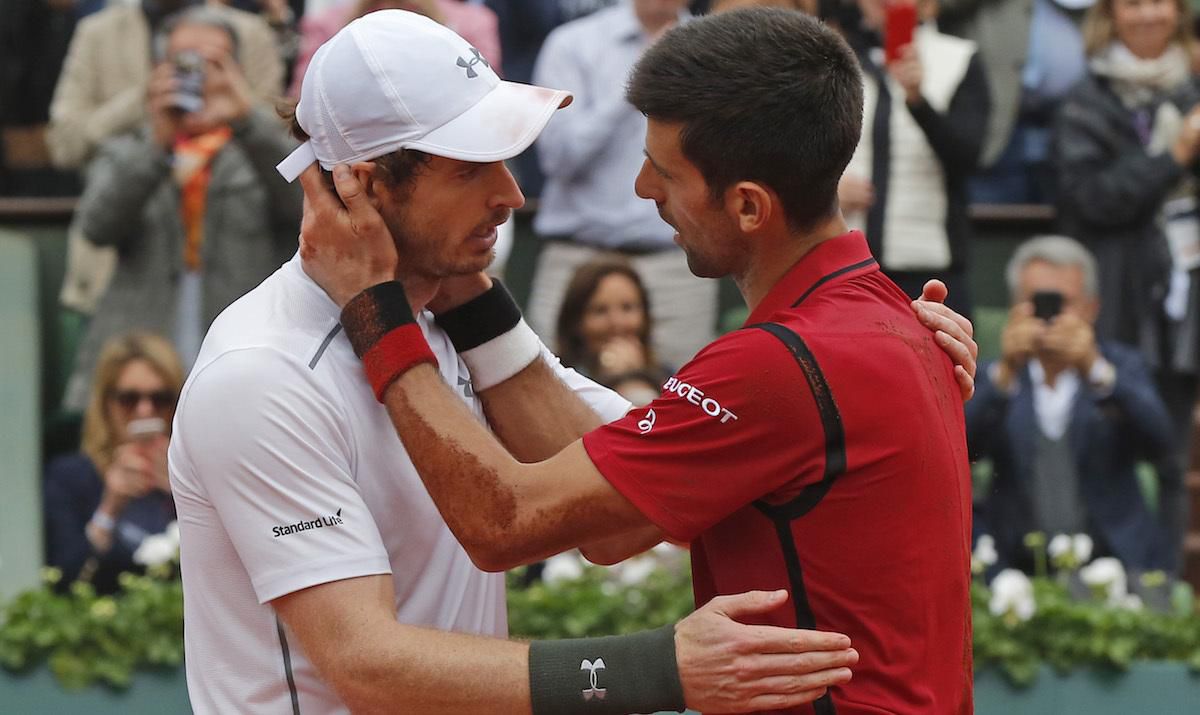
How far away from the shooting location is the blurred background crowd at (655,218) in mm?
6230

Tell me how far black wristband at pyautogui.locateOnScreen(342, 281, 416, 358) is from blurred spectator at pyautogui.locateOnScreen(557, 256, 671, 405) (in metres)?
3.58

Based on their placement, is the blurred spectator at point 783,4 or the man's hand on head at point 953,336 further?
the blurred spectator at point 783,4

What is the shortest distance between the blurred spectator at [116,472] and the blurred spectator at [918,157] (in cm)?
247

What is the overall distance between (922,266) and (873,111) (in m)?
0.58

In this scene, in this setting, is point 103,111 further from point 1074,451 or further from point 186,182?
point 1074,451

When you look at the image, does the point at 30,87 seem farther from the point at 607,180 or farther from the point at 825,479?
the point at 825,479

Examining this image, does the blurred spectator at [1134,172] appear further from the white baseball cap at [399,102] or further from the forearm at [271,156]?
the white baseball cap at [399,102]

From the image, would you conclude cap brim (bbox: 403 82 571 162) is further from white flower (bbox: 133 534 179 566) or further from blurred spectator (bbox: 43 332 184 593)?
blurred spectator (bbox: 43 332 184 593)

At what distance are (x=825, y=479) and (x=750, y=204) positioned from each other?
452 mm

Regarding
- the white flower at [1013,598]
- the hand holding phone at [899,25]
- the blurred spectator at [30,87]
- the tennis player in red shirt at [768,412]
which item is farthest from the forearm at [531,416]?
the blurred spectator at [30,87]

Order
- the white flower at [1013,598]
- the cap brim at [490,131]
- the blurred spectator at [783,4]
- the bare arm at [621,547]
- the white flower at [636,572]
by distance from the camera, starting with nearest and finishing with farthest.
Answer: the cap brim at [490,131]
the bare arm at [621,547]
the white flower at [1013,598]
the white flower at [636,572]
the blurred spectator at [783,4]

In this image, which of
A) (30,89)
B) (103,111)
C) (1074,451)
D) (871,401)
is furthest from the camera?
(30,89)

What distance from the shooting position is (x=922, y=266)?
670cm

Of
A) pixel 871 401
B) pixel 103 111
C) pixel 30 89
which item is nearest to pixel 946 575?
pixel 871 401
